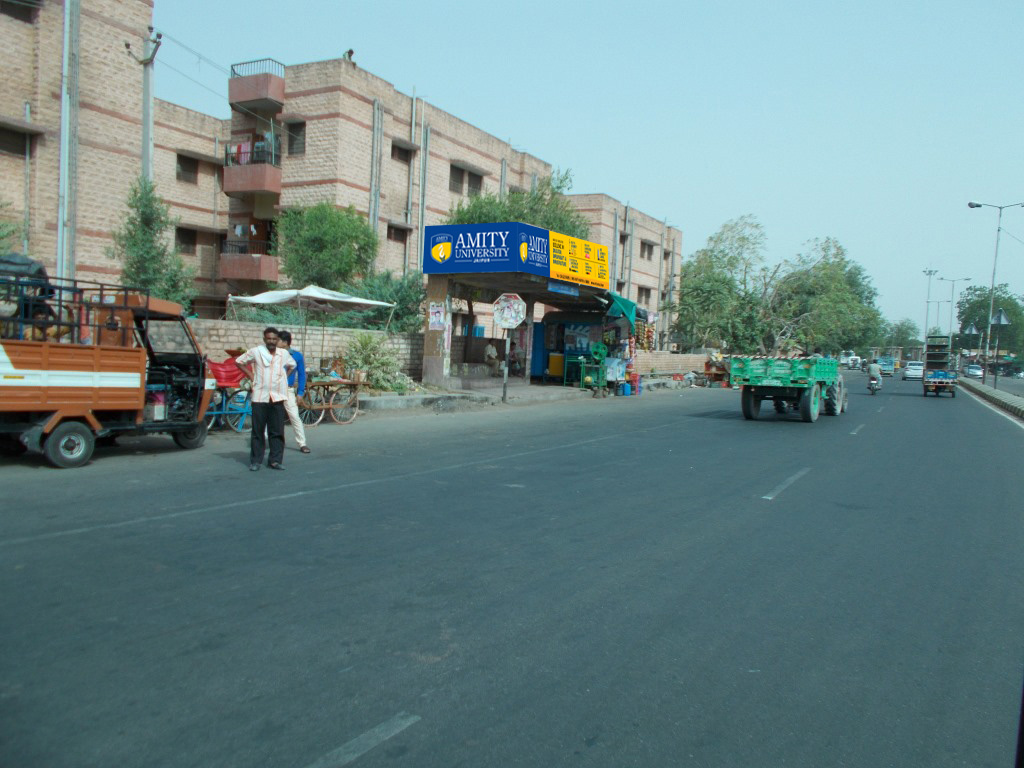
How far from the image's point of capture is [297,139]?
3219 centimetres

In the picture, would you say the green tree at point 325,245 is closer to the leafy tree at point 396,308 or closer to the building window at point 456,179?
the leafy tree at point 396,308

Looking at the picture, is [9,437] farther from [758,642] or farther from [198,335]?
[758,642]

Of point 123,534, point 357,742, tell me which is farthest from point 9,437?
point 357,742

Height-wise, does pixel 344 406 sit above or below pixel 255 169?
below

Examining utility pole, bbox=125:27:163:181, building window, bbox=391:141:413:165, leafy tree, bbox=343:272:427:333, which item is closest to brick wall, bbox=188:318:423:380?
leafy tree, bbox=343:272:427:333

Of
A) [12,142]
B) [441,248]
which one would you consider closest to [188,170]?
[12,142]

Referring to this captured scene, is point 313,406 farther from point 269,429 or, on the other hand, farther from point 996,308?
point 996,308

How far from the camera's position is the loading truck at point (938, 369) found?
118ft

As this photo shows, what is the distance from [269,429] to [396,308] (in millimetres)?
16070

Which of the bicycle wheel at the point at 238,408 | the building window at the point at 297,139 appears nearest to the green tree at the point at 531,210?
the building window at the point at 297,139

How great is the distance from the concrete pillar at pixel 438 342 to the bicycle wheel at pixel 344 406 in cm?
557

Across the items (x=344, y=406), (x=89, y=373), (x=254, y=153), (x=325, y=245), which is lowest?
(x=344, y=406)

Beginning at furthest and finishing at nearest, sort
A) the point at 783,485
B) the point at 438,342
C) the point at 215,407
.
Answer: the point at 438,342, the point at 215,407, the point at 783,485

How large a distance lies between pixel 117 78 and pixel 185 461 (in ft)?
74.2
